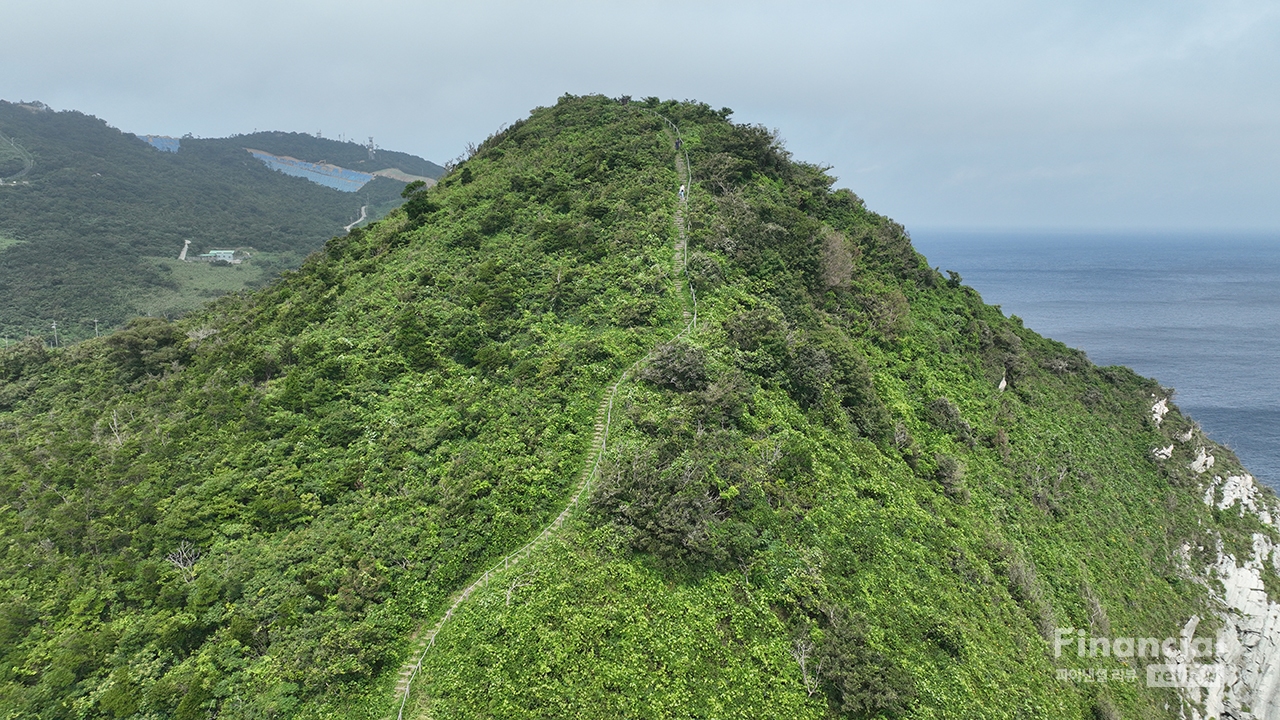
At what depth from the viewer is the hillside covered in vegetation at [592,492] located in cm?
1585

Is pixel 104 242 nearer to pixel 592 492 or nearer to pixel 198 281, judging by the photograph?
pixel 198 281

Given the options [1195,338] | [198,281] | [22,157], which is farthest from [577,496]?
[22,157]

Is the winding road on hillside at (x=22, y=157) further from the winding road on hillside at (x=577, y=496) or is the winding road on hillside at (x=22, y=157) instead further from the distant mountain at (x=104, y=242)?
the winding road on hillside at (x=577, y=496)

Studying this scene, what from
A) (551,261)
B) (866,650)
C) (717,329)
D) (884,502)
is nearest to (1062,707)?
(884,502)

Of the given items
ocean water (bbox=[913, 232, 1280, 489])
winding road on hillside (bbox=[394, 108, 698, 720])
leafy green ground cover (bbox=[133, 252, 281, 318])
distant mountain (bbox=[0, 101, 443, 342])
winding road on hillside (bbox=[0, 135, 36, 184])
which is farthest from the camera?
winding road on hillside (bbox=[0, 135, 36, 184])

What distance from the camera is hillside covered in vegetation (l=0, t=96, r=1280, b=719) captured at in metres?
15.9

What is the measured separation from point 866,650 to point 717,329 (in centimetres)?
1675

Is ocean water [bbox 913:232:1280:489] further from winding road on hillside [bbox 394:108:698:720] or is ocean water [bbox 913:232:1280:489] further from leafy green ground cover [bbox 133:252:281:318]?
leafy green ground cover [bbox 133:252:281:318]

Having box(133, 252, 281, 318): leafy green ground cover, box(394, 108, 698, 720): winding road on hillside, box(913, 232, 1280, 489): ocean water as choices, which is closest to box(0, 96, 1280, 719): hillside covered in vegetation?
box(394, 108, 698, 720): winding road on hillside

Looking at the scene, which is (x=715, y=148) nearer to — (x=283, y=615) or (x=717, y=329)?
(x=717, y=329)

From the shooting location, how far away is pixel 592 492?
19891 millimetres

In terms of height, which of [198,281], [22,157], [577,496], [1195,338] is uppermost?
[22,157]

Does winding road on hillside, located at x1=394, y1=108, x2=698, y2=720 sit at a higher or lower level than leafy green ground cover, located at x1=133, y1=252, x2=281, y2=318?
lower

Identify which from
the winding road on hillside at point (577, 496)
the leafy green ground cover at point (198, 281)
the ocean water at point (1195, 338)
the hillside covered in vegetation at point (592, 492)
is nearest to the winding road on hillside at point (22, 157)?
the leafy green ground cover at point (198, 281)
